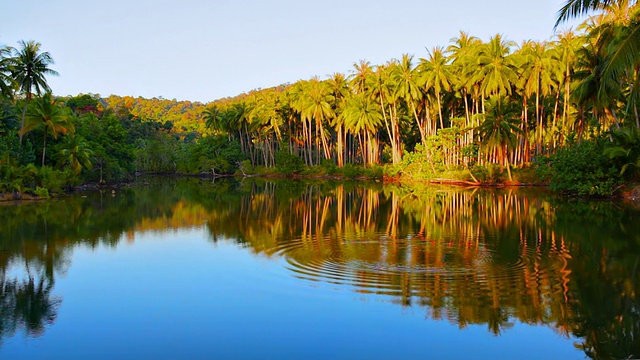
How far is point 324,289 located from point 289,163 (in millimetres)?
65248

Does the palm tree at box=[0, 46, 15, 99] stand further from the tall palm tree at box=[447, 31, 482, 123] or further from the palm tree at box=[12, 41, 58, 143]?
the tall palm tree at box=[447, 31, 482, 123]

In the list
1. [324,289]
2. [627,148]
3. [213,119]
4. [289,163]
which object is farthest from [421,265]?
[213,119]

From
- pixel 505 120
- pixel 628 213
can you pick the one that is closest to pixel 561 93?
pixel 505 120

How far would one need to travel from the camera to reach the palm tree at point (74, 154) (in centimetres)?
4178

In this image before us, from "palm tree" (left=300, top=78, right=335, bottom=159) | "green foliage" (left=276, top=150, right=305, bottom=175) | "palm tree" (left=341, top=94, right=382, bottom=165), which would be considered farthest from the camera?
"green foliage" (left=276, top=150, right=305, bottom=175)

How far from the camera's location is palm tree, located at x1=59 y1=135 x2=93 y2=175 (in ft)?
137

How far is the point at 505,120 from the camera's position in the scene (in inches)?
1893

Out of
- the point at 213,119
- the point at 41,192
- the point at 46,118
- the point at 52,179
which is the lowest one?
the point at 41,192

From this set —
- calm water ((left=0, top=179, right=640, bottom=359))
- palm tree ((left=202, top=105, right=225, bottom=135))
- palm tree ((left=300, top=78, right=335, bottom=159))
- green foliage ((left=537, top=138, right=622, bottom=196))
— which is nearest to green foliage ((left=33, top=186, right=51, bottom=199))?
calm water ((left=0, top=179, right=640, bottom=359))

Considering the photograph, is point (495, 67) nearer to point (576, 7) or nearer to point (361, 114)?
point (361, 114)

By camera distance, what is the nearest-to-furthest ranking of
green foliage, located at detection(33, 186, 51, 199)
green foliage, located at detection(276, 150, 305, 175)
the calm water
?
the calm water
green foliage, located at detection(33, 186, 51, 199)
green foliage, located at detection(276, 150, 305, 175)

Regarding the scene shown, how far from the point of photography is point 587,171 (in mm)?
35375

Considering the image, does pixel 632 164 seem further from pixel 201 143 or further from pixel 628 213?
pixel 201 143

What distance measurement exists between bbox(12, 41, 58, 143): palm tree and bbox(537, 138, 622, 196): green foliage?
37.1 meters
